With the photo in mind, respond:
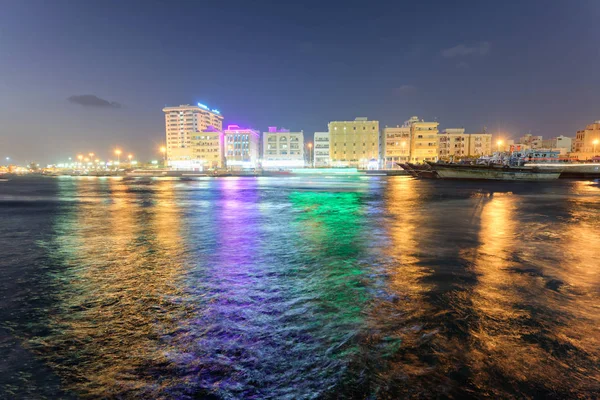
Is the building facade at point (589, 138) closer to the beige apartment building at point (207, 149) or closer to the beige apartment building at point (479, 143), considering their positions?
the beige apartment building at point (479, 143)

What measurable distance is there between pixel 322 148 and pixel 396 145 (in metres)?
28.1

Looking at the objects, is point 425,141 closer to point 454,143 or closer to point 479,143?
point 454,143

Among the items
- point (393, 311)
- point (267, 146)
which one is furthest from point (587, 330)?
point (267, 146)

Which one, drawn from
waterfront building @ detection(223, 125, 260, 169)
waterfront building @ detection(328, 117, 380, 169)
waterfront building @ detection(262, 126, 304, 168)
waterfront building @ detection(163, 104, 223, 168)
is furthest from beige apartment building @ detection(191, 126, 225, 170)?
waterfront building @ detection(328, 117, 380, 169)

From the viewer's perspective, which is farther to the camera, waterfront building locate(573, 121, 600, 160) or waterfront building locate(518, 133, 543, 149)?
waterfront building locate(518, 133, 543, 149)

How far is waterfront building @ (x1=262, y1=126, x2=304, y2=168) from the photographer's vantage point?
5458 inches

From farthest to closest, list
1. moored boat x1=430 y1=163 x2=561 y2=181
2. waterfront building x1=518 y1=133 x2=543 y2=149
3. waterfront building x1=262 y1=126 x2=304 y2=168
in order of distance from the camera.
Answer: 1. waterfront building x1=518 y1=133 x2=543 y2=149
2. waterfront building x1=262 y1=126 x2=304 y2=168
3. moored boat x1=430 y1=163 x2=561 y2=181

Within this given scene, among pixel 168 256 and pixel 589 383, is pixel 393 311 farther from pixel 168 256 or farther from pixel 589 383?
pixel 168 256

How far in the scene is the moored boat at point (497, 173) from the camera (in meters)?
53.0

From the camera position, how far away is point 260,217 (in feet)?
48.3

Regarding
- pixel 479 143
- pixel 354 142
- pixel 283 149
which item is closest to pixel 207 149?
pixel 283 149

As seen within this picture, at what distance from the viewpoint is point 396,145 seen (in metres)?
127

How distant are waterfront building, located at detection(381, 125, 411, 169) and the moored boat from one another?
66419 millimetres

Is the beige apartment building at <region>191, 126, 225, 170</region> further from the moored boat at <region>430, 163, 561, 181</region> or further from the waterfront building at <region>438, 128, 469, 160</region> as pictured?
the moored boat at <region>430, 163, 561, 181</region>
